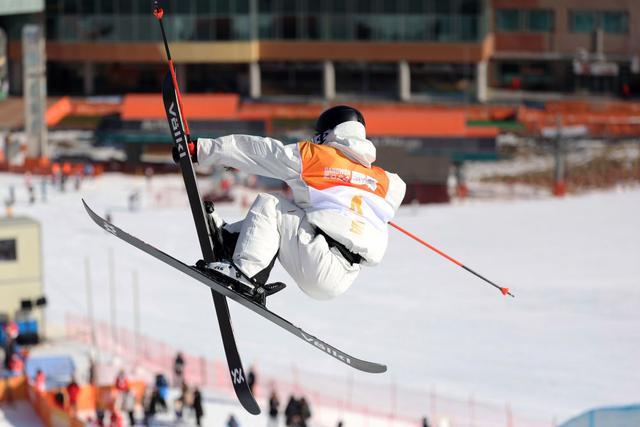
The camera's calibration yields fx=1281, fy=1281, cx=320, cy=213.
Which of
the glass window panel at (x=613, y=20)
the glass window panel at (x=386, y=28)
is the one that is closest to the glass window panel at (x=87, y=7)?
the glass window panel at (x=386, y=28)

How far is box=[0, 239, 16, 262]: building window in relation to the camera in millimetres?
30375

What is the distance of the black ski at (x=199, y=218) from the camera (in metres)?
6.84

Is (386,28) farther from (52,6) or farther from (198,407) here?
(198,407)

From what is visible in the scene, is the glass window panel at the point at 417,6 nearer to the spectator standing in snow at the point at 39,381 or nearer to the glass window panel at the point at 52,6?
the glass window panel at the point at 52,6

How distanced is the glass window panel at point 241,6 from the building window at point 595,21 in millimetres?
22706

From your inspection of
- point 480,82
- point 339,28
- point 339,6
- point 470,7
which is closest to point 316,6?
point 339,6

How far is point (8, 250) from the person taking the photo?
30531 mm

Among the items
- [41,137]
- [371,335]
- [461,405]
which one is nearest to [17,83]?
[41,137]

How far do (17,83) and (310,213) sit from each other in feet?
210

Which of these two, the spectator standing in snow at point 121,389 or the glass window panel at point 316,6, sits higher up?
the glass window panel at point 316,6

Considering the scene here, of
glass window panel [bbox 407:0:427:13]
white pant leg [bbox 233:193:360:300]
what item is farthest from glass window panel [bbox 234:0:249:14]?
white pant leg [bbox 233:193:360:300]

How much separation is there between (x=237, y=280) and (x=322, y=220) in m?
0.57

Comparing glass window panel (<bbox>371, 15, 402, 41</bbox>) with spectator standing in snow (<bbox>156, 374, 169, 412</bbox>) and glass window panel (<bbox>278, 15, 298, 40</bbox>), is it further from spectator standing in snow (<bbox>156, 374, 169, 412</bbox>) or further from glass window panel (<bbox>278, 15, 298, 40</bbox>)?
spectator standing in snow (<bbox>156, 374, 169, 412</bbox>)

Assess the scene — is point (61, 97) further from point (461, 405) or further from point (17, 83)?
point (461, 405)
